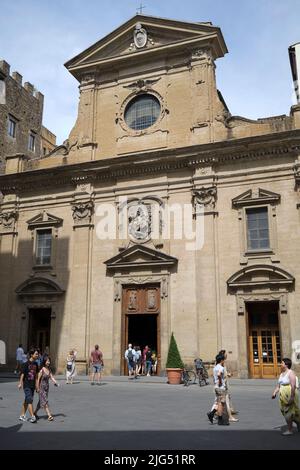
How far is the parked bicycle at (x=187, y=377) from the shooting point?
1942 centimetres

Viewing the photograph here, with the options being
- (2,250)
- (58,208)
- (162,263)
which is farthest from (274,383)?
(2,250)

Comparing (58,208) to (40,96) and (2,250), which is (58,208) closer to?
(2,250)


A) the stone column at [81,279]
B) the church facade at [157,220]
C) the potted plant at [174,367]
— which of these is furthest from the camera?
the stone column at [81,279]

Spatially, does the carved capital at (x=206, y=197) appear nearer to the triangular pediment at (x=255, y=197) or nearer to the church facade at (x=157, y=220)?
the church facade at (x=157, y=220)

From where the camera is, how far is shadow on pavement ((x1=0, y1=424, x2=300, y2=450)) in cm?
809

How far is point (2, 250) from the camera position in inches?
A: 1111

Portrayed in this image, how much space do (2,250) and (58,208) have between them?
14.2 feet

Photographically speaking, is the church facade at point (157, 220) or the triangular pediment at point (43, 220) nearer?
the church facade at point (157, 220)

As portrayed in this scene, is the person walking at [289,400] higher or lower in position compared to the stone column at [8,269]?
lower

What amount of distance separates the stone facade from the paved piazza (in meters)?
26.9

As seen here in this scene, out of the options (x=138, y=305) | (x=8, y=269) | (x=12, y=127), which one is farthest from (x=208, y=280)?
(x=12, y=127)

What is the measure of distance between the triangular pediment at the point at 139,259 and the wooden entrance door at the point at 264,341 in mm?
4859

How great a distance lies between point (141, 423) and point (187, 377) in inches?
372

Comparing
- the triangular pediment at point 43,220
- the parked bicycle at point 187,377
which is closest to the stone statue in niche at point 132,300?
the parked bicycle at point 187,377
